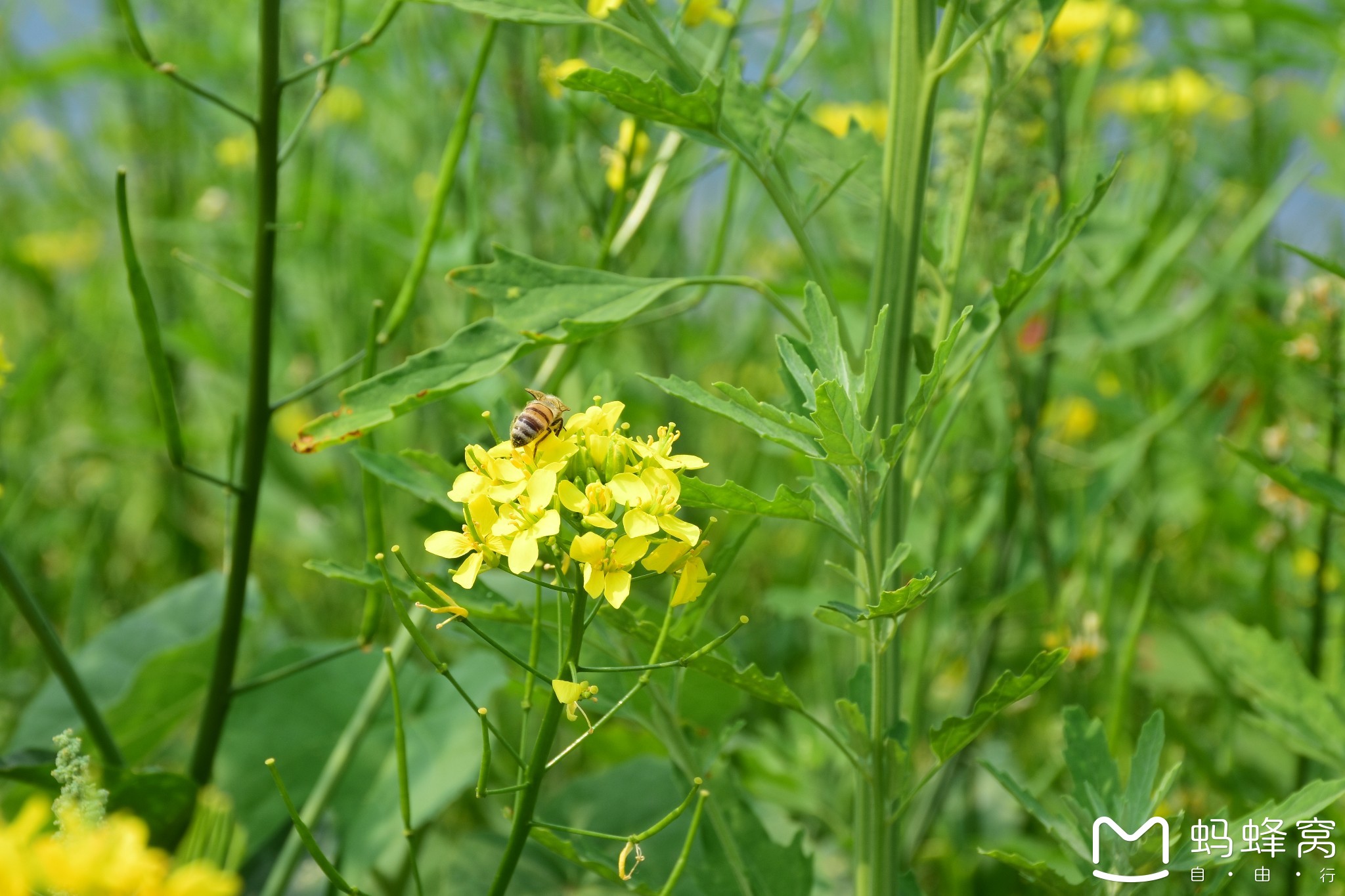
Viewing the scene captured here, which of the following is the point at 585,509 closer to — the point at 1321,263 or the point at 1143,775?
the point at 1143,775

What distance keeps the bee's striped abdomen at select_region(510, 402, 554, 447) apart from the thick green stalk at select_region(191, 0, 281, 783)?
0.22m

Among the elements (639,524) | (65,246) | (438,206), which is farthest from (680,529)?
(65,246)

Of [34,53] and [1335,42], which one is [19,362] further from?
[1335,42]

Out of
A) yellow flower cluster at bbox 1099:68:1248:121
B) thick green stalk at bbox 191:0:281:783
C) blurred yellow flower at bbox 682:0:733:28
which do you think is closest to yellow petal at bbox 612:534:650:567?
thick green stalk at bbox 191:0:281:783

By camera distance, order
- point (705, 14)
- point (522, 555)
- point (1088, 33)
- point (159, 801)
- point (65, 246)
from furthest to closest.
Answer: point (65, 246) < point (1088, 33) < point (705, 14) < point (159, 801) < point (522, 555)

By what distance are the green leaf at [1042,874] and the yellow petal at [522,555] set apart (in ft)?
0.69

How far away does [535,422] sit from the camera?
54cm

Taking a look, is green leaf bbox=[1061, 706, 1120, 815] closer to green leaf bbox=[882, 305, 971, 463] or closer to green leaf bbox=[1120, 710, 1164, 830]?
green leaf bbox=[1120, 710, 1164, 830]

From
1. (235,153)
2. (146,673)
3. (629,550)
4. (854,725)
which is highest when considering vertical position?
(235,153)

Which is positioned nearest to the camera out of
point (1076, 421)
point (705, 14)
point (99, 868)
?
point (99, 868)

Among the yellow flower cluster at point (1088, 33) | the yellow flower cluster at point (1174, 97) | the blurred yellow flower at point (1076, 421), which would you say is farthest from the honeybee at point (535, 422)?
the blurred yellow flower at point (1076, 421)

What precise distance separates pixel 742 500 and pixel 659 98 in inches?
7.6

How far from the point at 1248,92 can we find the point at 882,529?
1.16 meters

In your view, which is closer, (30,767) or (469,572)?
(469,572)
